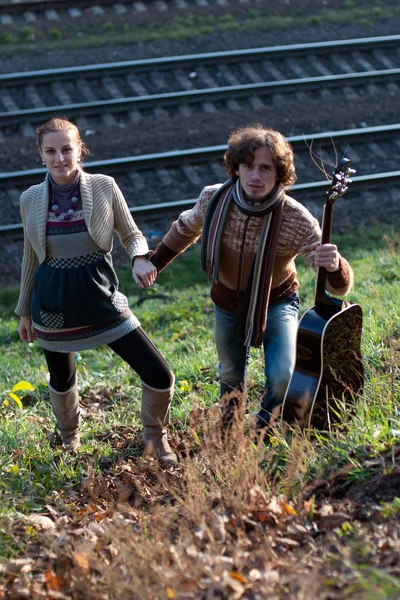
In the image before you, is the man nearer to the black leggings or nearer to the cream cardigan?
the cream cardigan

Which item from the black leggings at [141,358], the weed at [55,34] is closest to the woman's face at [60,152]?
the black leggings at [141,358]

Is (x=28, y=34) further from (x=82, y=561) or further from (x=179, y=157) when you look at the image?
(x=82, y=561)

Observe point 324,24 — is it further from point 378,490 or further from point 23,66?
point 378,490

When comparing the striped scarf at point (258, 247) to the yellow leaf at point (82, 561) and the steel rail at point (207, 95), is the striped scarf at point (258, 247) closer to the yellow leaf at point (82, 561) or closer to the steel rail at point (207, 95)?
the yellow leaf at point (82, 561)

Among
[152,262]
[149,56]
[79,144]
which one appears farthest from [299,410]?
[149,56]

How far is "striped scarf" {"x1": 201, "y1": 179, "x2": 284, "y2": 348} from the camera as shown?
4.59 meters

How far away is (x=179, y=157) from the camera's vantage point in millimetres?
10469

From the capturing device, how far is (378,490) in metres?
3.94

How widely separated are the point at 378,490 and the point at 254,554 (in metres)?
0.81

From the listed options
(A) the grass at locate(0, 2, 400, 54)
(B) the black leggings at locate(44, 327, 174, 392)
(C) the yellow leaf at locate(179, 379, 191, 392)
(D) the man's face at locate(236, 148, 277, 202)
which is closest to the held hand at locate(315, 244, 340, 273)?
(D) the man's face at locate(236, 148, 277, 202)

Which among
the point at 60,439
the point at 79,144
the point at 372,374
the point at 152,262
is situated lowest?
the point at 60,439

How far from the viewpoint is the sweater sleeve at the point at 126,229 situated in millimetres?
4840

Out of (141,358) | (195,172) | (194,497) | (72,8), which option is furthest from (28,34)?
(194,497)

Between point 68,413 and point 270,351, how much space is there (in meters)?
1.32
